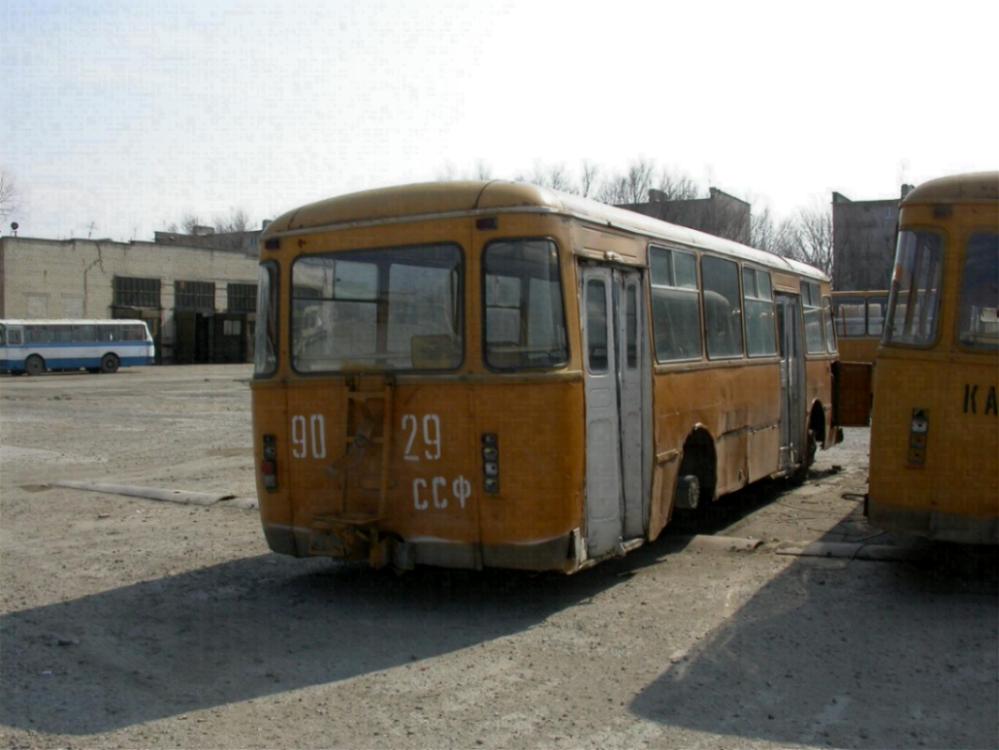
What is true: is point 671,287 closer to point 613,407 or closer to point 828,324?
point 613,407

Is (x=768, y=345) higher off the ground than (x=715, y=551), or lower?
higher

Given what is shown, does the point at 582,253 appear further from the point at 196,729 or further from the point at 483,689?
the point at 196,729

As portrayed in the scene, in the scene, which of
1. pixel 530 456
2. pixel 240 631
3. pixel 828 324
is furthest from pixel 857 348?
pixel 240 631

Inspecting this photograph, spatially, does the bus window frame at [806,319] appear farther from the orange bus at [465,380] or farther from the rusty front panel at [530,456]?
the rusty front panel at [530,456]

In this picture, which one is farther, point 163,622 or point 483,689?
point 163,622

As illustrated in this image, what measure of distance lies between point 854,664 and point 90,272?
59425 mm

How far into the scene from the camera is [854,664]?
250 inches

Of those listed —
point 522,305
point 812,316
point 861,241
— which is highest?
point 861,241

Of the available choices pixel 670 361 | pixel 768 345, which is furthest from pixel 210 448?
pixel 670 361

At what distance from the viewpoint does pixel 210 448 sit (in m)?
18.8

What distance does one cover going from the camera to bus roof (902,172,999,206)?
7703 millimetres

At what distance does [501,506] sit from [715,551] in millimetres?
3200

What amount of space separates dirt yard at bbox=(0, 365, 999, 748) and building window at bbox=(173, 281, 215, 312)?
5546 centimetres

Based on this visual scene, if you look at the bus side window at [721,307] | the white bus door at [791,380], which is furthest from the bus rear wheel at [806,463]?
the bus side window at [721,307]
